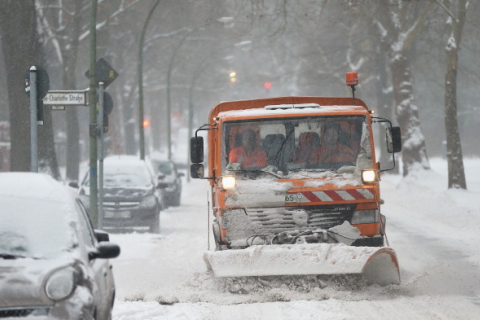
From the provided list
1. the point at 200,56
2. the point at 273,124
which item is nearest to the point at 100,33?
the point at 200,56

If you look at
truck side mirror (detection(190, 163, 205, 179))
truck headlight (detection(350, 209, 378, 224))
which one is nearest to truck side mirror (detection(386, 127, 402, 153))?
truck headlight (detection(350, 209, 378, 224))

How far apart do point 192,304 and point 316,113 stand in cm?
297

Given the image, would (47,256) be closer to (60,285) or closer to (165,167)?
(60,285)

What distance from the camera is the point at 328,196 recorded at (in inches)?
421

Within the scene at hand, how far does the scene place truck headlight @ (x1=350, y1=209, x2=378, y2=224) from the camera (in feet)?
35.4

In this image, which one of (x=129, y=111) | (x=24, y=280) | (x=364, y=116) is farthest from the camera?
(x=129, y=111)

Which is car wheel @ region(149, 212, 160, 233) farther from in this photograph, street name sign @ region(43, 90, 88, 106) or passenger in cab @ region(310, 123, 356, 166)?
passenger in cab @ region(310, 123, 356, 166)

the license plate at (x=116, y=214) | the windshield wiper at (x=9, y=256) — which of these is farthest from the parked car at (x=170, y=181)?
the windshield wiper at (x=9, y=256)

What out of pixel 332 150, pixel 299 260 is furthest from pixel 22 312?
pixel 332 150

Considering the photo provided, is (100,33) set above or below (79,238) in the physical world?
above

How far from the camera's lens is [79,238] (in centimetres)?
645

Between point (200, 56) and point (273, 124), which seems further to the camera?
point (200, 56)

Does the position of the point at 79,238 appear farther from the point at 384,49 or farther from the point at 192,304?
the point at 384,49

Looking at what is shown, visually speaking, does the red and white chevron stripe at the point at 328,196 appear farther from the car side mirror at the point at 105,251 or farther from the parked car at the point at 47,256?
the car side mirror at the point at 105,251
